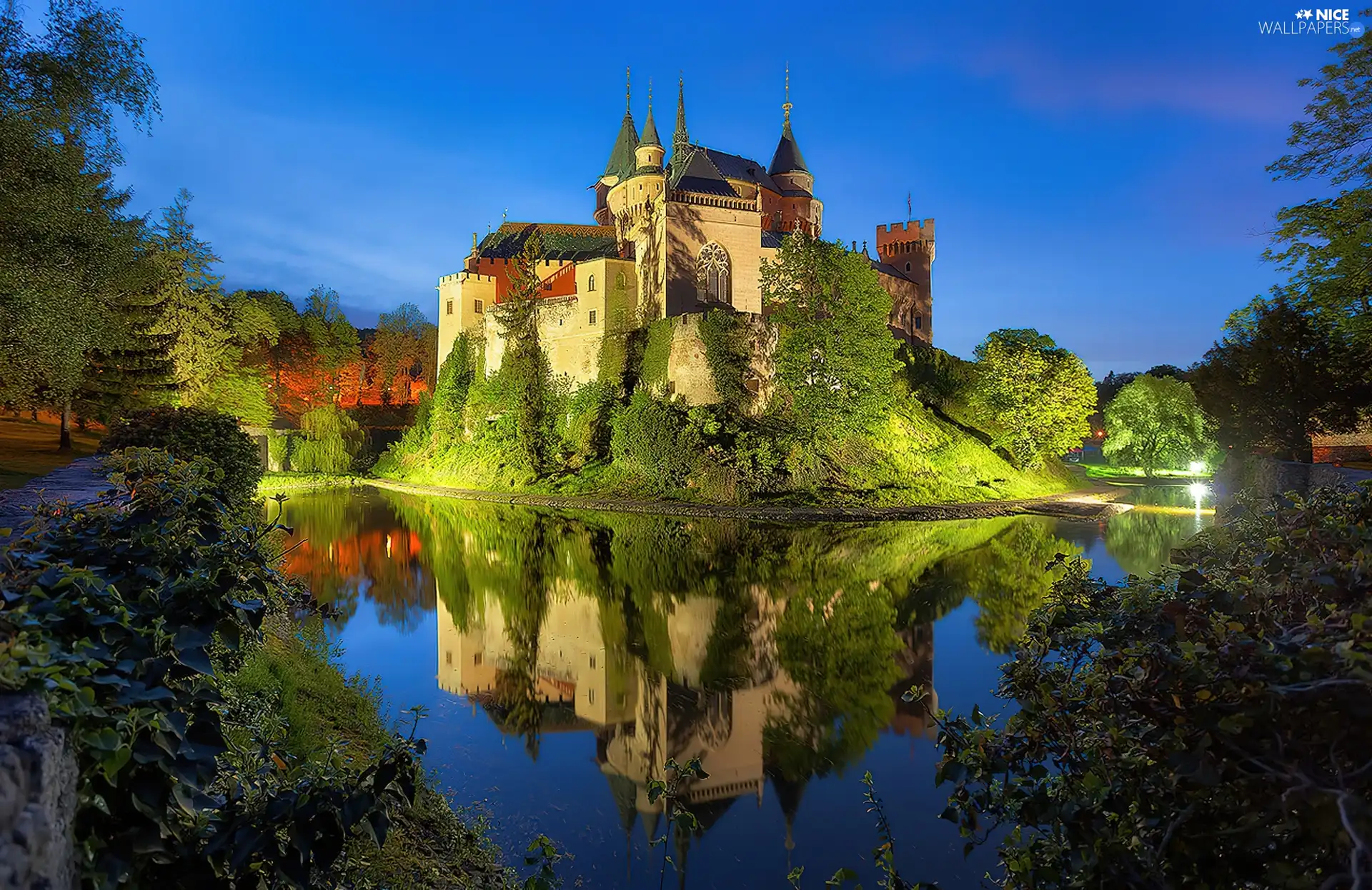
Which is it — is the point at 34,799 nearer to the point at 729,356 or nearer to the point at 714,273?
the point at 729,356

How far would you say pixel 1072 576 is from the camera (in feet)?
12.5

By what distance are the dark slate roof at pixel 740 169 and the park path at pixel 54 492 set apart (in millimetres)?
39047

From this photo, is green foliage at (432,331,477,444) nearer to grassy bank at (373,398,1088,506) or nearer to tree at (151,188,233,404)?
grassy bank at (373,398,1088,506)

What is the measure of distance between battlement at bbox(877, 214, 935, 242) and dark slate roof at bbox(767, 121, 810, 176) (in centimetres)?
725

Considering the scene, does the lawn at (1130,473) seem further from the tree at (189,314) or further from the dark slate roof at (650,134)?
the tree at (189,314)

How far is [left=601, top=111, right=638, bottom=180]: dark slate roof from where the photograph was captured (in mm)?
47656

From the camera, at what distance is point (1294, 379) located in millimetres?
14938

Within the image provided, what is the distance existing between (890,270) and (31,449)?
4468 cm

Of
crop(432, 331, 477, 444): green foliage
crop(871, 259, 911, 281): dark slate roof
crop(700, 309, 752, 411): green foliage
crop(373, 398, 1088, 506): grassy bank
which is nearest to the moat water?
crop(373, 398, 1088, 506): grassy bank

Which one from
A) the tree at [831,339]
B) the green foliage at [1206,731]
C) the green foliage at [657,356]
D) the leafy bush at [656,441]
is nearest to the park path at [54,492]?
the green foliage at [1206,731]

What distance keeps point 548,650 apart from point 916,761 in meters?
5.50

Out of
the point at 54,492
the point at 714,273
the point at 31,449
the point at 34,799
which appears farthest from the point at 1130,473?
the point at 34,799

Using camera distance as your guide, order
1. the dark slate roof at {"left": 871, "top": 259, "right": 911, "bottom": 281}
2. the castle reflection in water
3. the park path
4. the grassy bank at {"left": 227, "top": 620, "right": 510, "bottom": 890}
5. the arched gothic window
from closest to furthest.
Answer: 1. the grassy bank at {"left": 227, "top": 620, "right": 510, "bottom": 890}
2. the park path
3. the castle reflection in water
4. the arched gothic window
5. the dark slate roof at {"left": 871, "top": 259, "right": 911, "bottom": 281}

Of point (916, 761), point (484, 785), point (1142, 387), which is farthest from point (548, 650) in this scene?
point (1142, 387)
